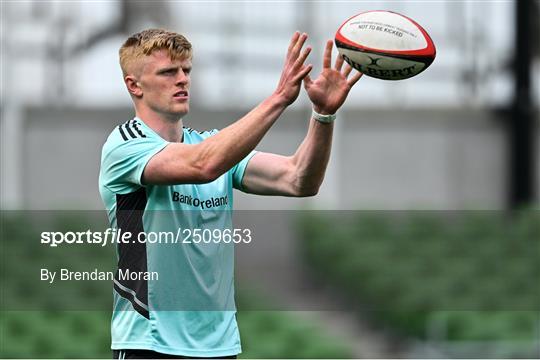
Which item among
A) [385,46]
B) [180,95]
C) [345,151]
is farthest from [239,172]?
[345,151]

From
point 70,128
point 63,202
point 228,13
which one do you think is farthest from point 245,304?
point 228,13

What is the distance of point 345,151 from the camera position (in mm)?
12906

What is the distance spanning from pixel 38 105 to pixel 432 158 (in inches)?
195

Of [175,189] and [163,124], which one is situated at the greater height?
[163,124]

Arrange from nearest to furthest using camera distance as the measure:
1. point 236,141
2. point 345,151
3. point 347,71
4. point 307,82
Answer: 1. point 236,141
2. point 307,82
3. point 347,71
4. point 345,151

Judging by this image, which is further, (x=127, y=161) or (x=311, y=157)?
(x=311, y=157)

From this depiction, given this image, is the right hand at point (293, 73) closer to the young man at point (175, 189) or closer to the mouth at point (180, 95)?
the young man at point (175, 189)

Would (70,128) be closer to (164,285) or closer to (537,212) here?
(537,212)

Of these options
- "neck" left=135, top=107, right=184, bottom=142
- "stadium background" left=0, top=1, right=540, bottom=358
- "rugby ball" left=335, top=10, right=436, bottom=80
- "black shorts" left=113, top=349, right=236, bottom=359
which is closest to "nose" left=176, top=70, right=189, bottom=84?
"neck" left=135, top=107, right=184, bottom=142

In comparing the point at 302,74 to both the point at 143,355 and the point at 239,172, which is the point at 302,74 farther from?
the point at 143,355

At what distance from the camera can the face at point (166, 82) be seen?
11.5ft

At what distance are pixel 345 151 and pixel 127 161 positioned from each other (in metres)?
9.50

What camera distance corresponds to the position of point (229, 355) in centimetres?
348

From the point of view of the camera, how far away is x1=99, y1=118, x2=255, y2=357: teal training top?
343cm
